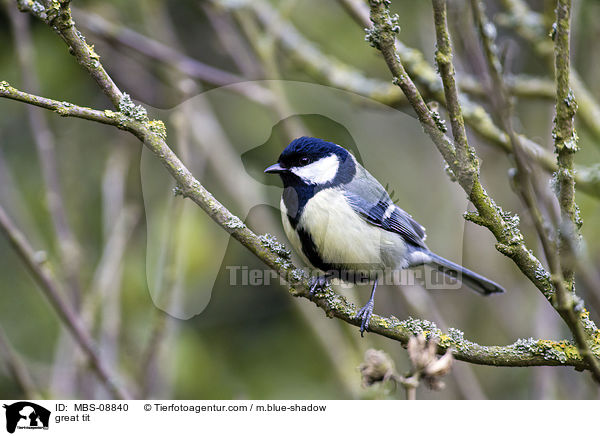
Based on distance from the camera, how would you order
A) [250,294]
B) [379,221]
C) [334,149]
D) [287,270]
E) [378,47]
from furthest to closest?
[250,294] → [379,221] → [334,149] → [287,270] → [378,47]

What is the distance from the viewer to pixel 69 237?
1966 millimetres

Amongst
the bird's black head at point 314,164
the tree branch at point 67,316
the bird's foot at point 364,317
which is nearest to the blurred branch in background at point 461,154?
the bird's foot at point 364,317

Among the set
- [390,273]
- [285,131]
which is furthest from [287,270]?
[285,131]

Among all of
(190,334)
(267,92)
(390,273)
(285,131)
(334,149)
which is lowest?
(190,334)

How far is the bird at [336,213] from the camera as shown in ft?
5.48

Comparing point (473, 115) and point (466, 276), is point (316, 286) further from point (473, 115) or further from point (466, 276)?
point (473, 115)

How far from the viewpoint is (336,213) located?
1688 mm

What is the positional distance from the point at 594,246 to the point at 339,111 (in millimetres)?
1287

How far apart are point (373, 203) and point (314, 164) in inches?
8.8
